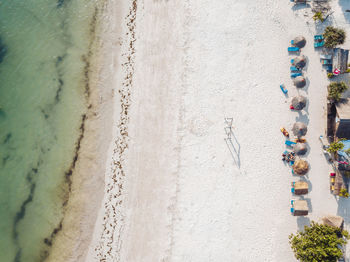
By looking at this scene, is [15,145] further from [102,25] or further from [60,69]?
[102,25]

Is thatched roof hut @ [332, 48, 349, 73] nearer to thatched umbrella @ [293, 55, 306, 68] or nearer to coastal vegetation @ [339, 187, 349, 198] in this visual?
thatched umbrella @ [293, 55, 306, 68]

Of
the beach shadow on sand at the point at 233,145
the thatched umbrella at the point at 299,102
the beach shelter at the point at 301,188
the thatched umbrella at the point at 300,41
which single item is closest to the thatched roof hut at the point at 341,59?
the thatched umbrella at the point at 300,41

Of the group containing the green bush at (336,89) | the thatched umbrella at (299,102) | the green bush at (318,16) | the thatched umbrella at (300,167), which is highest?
the green bush at (318,16)

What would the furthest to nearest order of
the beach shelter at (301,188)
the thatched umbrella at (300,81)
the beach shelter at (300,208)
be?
the thatched umbrella at (300,81)
the beach shelter at (301,188)
the beach shelter at (300,208)

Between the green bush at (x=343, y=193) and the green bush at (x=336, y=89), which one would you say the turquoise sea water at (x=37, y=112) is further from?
the green bush at (x=343, y=193)

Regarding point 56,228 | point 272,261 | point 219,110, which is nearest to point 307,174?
point 272,261

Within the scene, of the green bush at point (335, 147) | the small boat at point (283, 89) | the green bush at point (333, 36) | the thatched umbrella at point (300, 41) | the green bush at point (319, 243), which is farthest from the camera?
the small boat at point (283, 89)
